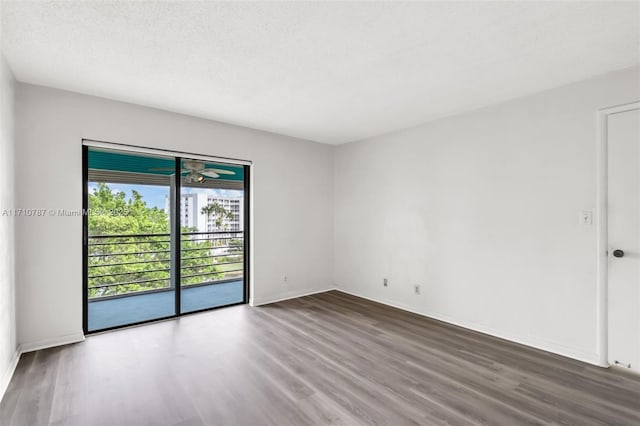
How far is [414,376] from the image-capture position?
2549mm

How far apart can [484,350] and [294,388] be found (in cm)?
193

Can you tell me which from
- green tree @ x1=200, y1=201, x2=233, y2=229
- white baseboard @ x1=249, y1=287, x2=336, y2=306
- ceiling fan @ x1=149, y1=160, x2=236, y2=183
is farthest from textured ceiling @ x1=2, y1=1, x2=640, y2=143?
white baseboard @ x1=249, y1=287, x2=336, y2=306

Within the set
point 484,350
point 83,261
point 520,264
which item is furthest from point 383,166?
point 83,261

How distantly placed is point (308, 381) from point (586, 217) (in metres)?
2.85

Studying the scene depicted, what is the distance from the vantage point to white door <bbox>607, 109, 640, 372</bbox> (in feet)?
8.52

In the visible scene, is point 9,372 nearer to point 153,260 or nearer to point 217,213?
point 153,260

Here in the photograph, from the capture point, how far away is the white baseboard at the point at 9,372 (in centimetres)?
226

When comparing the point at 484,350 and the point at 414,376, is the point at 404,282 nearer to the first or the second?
the point at 484,350

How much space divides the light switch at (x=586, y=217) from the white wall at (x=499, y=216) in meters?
0.04

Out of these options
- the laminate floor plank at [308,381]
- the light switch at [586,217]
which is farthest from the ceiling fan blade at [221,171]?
the light switch at [586,217]

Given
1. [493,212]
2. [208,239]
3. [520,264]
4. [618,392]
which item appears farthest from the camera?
[208,239]

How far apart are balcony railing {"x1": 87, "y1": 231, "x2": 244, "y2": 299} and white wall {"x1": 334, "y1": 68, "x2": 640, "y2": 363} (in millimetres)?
2185

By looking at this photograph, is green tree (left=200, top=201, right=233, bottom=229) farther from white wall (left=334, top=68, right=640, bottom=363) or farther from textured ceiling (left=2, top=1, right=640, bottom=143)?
white wall (left=334, top=68, right=640, bottom=363)

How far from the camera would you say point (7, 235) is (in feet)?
8.33
